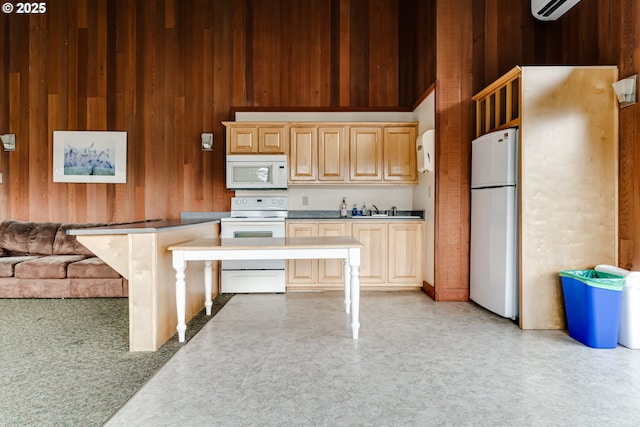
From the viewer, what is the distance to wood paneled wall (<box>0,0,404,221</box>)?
4.91m

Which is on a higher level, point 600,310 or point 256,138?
point 256,138

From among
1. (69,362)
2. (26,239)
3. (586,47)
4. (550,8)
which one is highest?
(550,8)

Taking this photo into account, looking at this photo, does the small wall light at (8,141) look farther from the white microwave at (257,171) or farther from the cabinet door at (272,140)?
the cabinet door at (272,140)

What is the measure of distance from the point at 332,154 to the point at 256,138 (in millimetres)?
980

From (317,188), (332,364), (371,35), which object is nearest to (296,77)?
(371,35)

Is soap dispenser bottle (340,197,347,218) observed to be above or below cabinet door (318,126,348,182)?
below

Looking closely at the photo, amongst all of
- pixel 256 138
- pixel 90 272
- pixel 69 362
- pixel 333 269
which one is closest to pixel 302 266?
pixel 333 269

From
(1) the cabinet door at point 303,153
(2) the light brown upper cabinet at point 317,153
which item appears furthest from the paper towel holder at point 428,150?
(1) the cabinet door at point 303,153

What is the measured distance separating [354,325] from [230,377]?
1044 mm

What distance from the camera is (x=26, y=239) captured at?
4.49m

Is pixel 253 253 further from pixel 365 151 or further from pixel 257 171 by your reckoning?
pixel 365 151

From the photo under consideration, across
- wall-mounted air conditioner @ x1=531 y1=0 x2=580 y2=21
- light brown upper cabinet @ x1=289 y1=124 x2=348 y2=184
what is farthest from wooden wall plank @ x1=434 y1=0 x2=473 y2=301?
light brown upper cabinet @ x1=289 y1=124 x2=348 y2=184

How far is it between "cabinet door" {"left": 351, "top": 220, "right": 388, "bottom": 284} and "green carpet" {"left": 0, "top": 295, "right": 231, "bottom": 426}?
179 cm

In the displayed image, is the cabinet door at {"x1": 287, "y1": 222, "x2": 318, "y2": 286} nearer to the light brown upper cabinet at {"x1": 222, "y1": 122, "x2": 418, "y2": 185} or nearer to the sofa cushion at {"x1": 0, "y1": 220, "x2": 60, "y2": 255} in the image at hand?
the light brown upper cabinet at {"x1": 222, "y1": 122, "x2": 418, "y2": 185}
